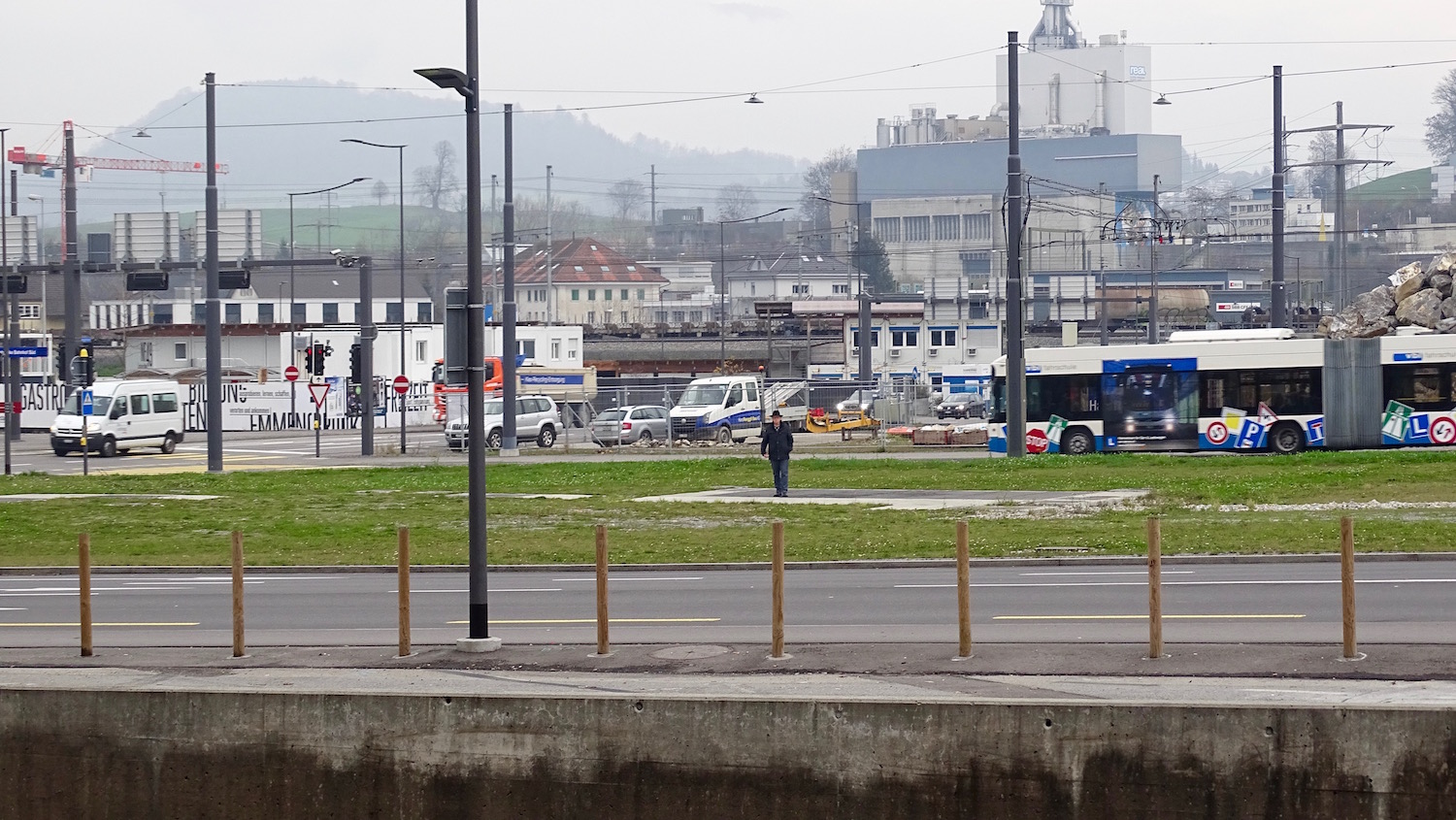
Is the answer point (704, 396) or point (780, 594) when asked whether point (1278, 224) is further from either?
point (780, 594)

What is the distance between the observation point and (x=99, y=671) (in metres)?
12.4

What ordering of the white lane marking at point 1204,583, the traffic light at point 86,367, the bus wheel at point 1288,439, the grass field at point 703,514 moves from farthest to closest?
the traffic light at point 86,367
the bus wheel at point 1288,439
the grass field at point 703,514
the white lane marking at point 1204,583

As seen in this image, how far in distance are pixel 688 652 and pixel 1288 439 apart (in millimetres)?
30289

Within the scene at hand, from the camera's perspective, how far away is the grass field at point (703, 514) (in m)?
21.2

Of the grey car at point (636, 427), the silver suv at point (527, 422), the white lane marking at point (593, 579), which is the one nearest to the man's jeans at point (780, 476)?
the white lane marking at point (593, 579)

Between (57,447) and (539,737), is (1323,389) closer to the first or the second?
(539,737)

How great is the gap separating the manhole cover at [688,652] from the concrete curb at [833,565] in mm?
6751

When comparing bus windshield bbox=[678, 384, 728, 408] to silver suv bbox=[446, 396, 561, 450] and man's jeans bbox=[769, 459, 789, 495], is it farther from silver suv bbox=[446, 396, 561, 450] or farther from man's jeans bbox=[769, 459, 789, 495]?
man's jeans bbox=[769, 459, 789, 495]

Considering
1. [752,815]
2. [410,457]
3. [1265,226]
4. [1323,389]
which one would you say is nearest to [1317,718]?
[752,815]

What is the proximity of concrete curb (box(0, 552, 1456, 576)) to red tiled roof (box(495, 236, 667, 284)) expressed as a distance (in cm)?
14197

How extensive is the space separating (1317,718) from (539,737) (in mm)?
3992

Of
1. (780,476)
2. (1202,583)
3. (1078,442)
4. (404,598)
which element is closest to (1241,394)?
(1078,442)

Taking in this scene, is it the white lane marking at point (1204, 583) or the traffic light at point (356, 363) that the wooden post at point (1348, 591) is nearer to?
the white lane marking at point (1204, 583)

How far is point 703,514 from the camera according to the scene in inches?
1071
